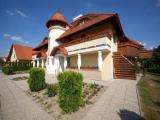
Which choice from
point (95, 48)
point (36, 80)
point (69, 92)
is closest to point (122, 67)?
point (95, 48)

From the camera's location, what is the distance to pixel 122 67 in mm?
14078

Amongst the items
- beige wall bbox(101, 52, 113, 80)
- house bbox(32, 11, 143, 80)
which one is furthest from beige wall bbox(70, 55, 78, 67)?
beige wall bbox(101, 52, 113, 80)

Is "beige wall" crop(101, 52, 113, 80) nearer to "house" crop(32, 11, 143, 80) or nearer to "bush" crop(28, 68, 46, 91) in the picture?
"house" crop(32, 11, 143, 80)

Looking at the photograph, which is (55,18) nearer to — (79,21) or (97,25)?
(79,21)

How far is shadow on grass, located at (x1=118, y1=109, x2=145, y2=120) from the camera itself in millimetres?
4519

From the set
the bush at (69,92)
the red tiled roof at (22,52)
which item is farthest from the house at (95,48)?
the red tiled roof at (22,52)

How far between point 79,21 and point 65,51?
Answer: 601cm

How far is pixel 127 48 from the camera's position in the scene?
16516mm

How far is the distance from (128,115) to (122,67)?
9.99 metres

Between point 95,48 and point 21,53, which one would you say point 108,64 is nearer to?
point 95,48

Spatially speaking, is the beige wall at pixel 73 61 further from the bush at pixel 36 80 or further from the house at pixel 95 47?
the bush at pixel 36 80

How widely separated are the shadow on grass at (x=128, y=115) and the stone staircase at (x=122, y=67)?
8867 mm

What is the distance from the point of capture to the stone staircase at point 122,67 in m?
13.3

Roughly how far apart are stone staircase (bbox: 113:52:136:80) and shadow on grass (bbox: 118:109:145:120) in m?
8.87
